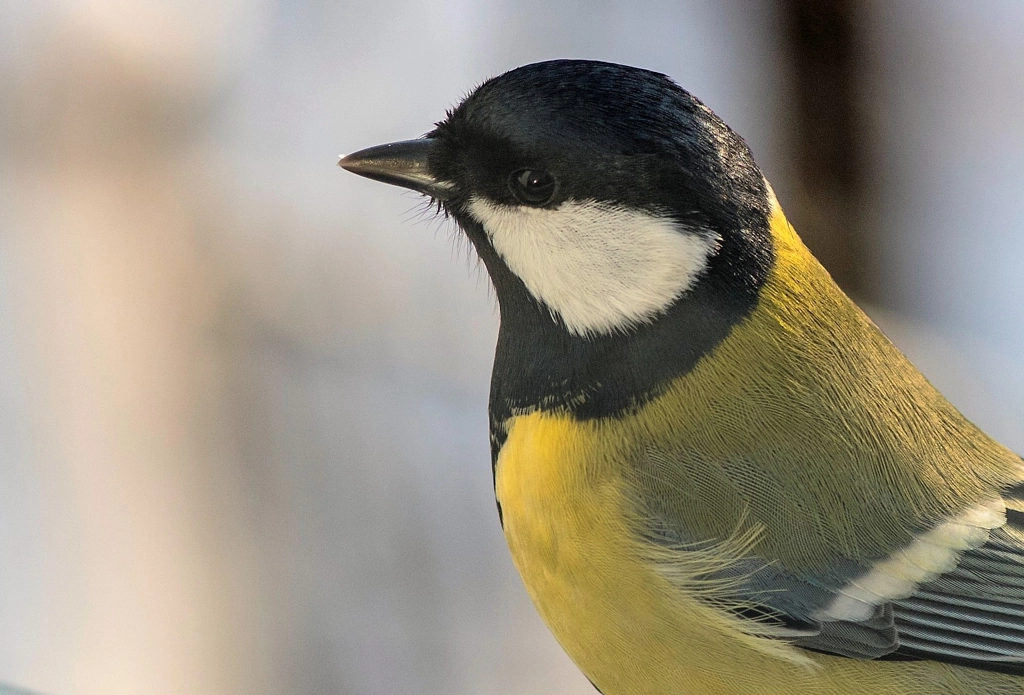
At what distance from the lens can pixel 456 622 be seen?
2.36 meters

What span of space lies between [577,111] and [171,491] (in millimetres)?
1739

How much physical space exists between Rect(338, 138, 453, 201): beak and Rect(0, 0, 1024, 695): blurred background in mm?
1168

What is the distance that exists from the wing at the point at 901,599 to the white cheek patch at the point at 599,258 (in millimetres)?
198

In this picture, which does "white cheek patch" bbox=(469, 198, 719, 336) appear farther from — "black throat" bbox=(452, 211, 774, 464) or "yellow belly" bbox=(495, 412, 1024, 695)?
"yellow belly" bbox=(495, 412, 1024, 695)

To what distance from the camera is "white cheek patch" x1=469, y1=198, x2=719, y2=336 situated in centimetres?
100

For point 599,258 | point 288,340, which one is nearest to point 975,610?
point 599,258

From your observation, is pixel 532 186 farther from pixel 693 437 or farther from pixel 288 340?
pixel 288 340

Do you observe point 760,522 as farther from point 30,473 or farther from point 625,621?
point 30,473

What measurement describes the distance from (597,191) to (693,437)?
25 centimetres

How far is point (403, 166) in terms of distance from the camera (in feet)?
3.63

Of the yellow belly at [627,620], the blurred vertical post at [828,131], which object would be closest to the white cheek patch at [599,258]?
the yellow belly at [627,620]

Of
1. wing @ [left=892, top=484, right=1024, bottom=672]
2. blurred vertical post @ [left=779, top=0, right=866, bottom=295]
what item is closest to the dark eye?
wing @ [left=892, top=484, right=1024, bottom=672]

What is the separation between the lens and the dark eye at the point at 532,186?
1000 mm

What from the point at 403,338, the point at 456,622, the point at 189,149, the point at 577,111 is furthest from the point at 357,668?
the point at 577,111
